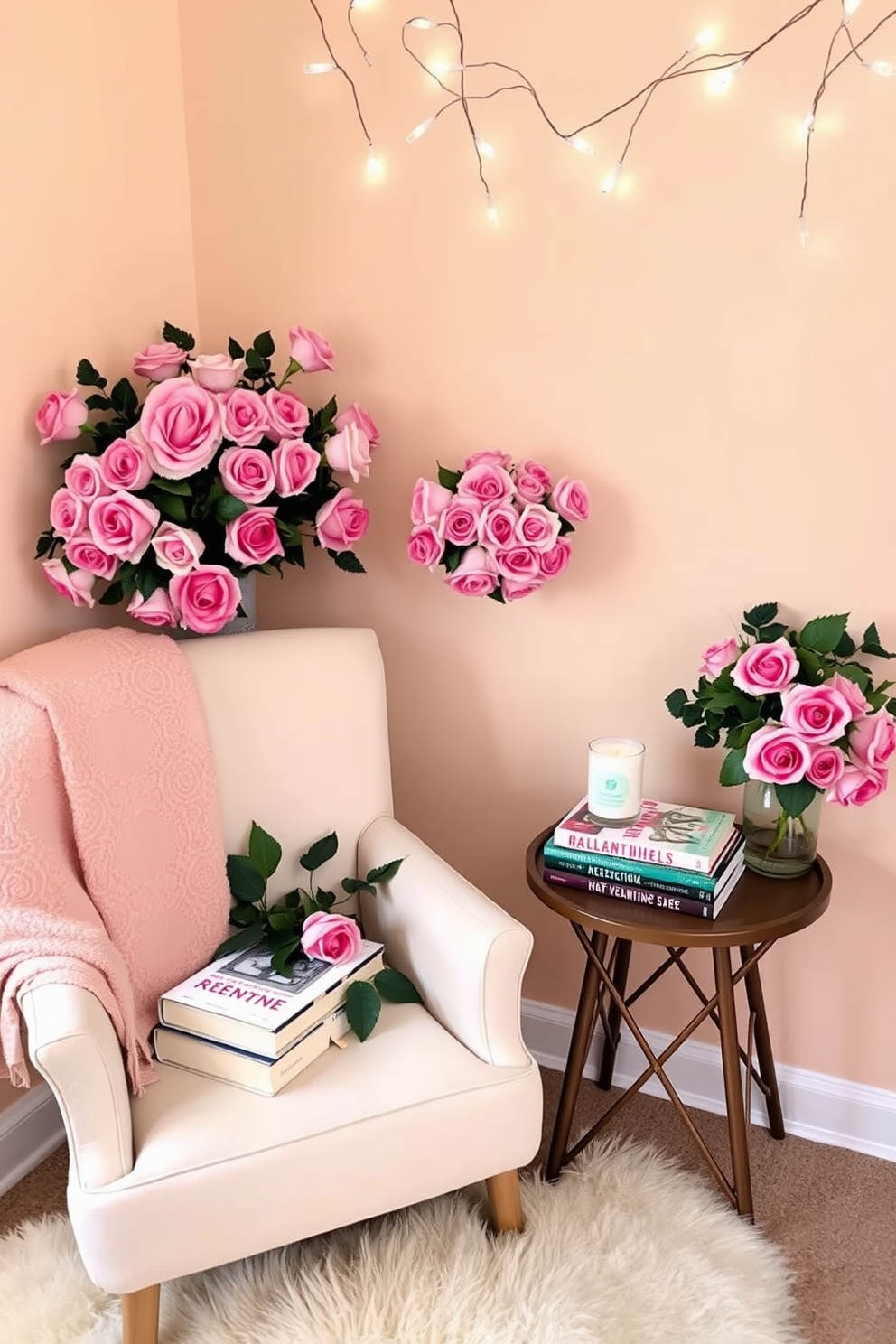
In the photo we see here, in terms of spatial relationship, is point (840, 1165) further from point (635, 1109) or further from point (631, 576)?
point (631, 576)

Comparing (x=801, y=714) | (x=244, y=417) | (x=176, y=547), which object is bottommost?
(x=801, y=714)

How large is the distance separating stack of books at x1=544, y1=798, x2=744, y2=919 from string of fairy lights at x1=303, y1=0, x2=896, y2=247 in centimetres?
96

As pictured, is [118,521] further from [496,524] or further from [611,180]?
[611,180]

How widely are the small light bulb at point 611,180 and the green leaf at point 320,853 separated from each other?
47.3 inches

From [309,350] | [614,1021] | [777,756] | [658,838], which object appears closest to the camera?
[777,756]

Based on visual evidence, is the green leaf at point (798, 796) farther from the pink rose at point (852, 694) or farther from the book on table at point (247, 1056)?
the book on table at point (247, 1056)

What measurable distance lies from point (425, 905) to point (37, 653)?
0.75 m

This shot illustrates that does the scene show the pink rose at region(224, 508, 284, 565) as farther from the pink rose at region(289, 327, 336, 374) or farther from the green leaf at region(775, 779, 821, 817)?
the green leaf at region(775, 779, 821, 817)

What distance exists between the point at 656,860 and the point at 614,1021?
1.84 ft

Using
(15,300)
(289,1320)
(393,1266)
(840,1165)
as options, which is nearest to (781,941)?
(840,1165)

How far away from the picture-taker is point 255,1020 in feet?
5.06

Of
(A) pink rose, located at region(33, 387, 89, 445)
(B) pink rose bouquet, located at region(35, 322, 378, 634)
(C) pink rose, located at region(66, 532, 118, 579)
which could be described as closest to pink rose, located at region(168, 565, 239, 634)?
(B) pink rose bouquet, located at region(35, 322, 378, 634)

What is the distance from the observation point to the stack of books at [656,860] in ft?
5.50

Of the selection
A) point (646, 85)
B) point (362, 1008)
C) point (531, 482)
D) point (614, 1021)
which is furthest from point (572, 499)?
point (614, 1021)
